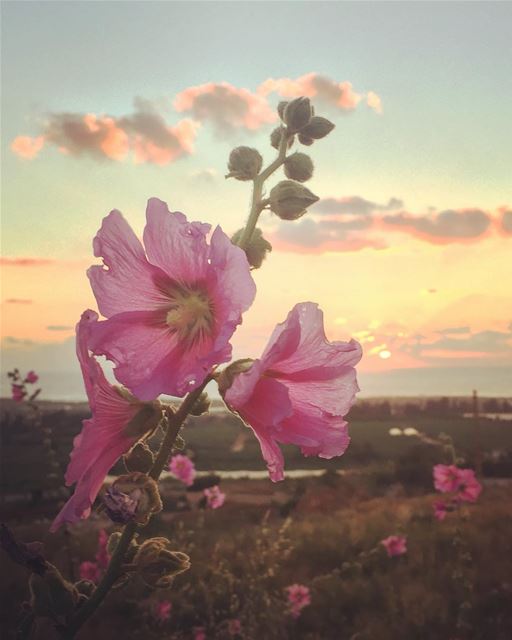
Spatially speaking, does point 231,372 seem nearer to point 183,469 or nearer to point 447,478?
point 447,478

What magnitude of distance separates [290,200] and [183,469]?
217 inches

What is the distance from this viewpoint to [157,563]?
1.33 meters

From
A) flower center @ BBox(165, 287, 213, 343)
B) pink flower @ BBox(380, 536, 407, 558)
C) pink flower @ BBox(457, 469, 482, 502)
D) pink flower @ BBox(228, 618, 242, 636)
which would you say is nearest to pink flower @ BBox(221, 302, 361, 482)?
flower center @ BBox(165, 287, 213, 343)

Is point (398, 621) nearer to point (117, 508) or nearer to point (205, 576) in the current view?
point (205, 576)

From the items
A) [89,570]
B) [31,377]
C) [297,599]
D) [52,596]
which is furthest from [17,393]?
[52,596]

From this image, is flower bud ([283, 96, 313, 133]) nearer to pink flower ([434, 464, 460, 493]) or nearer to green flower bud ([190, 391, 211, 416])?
green flower bud ([190, 391, 211, 416])

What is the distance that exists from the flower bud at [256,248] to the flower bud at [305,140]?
38 centimetres

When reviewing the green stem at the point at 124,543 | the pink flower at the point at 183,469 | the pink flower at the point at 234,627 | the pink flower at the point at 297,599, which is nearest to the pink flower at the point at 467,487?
the pink flower at the point at 297,599

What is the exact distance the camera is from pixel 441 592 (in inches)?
233

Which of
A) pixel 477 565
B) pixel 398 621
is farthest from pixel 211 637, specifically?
pixel 477 565

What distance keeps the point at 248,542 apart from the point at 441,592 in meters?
1.93

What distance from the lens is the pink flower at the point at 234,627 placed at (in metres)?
4.86

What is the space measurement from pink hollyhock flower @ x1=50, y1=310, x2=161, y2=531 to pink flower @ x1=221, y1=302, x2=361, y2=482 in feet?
0.67

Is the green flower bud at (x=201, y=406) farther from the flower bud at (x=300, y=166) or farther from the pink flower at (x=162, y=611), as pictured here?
the pink flower at (x=162, y=611)
